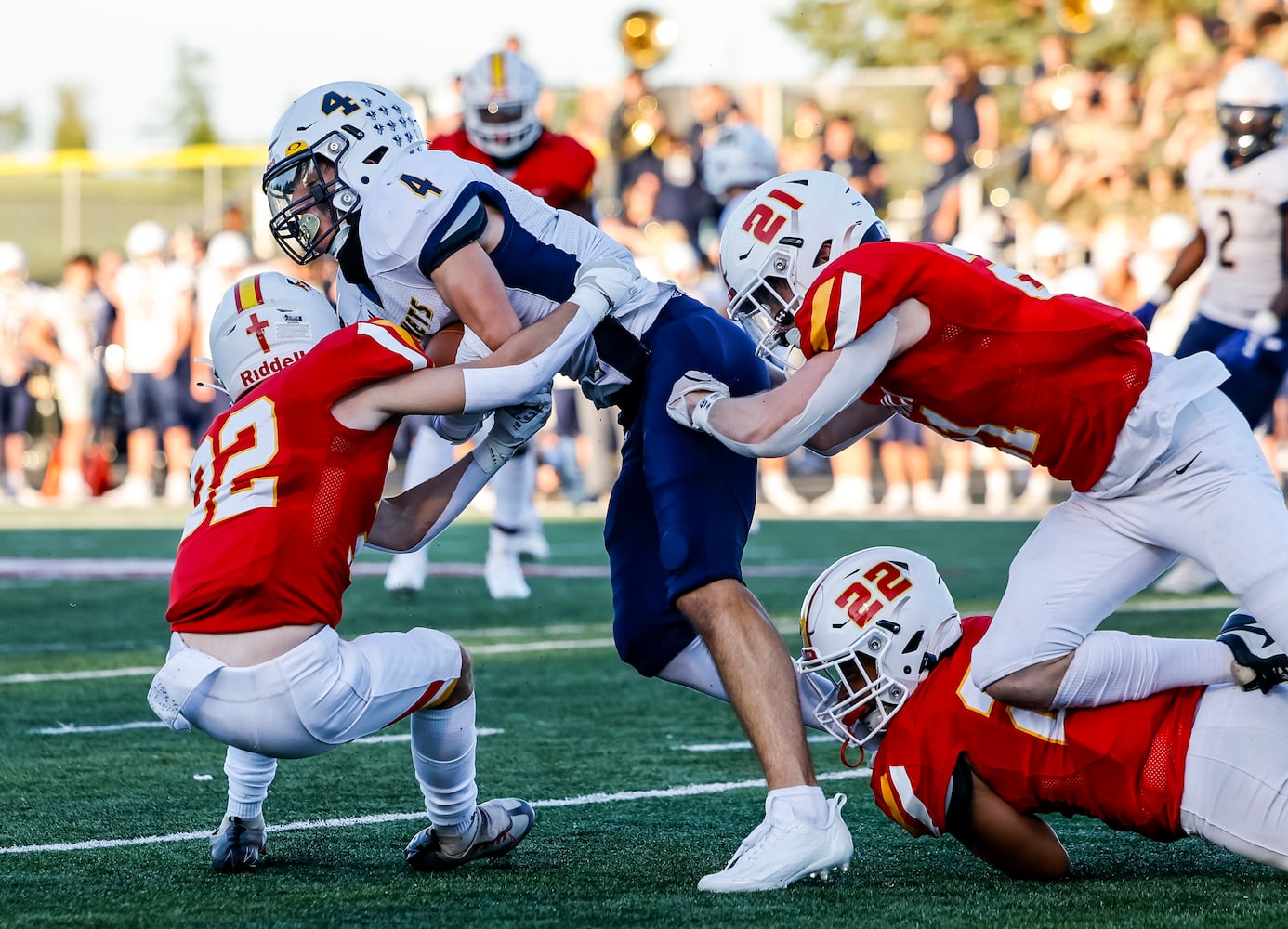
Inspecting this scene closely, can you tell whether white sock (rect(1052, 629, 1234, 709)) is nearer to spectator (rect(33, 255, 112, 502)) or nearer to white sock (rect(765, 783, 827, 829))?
white sock (rect(765, 783, 827, 829))

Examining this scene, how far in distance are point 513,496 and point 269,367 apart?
4.50 m

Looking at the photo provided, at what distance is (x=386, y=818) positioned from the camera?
420cm

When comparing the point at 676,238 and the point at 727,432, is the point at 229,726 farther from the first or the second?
the point at 676,238

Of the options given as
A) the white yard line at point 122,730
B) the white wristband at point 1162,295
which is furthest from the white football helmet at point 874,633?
the white wristband at point 1162,295

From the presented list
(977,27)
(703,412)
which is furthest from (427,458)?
(977,27)

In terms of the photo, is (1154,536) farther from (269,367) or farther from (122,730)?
(122,730)

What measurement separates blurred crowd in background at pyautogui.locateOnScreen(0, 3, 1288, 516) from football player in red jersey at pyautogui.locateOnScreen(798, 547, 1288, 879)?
337 inches

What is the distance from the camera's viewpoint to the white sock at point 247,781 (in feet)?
12.1

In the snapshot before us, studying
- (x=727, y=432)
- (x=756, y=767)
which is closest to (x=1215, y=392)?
(x=727, y=432)

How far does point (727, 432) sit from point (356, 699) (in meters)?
0.90

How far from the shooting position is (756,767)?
15.8ft

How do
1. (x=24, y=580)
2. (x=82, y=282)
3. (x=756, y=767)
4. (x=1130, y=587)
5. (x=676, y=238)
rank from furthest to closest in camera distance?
(x=82, y=282) < (x=676, y=238) < (x=24, y=580) < (x=756, y=767) < (x=1130, y=587)

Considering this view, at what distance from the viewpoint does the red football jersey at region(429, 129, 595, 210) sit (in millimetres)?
7688

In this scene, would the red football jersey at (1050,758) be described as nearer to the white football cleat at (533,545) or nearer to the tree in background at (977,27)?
the white football cleat at (533,545)
